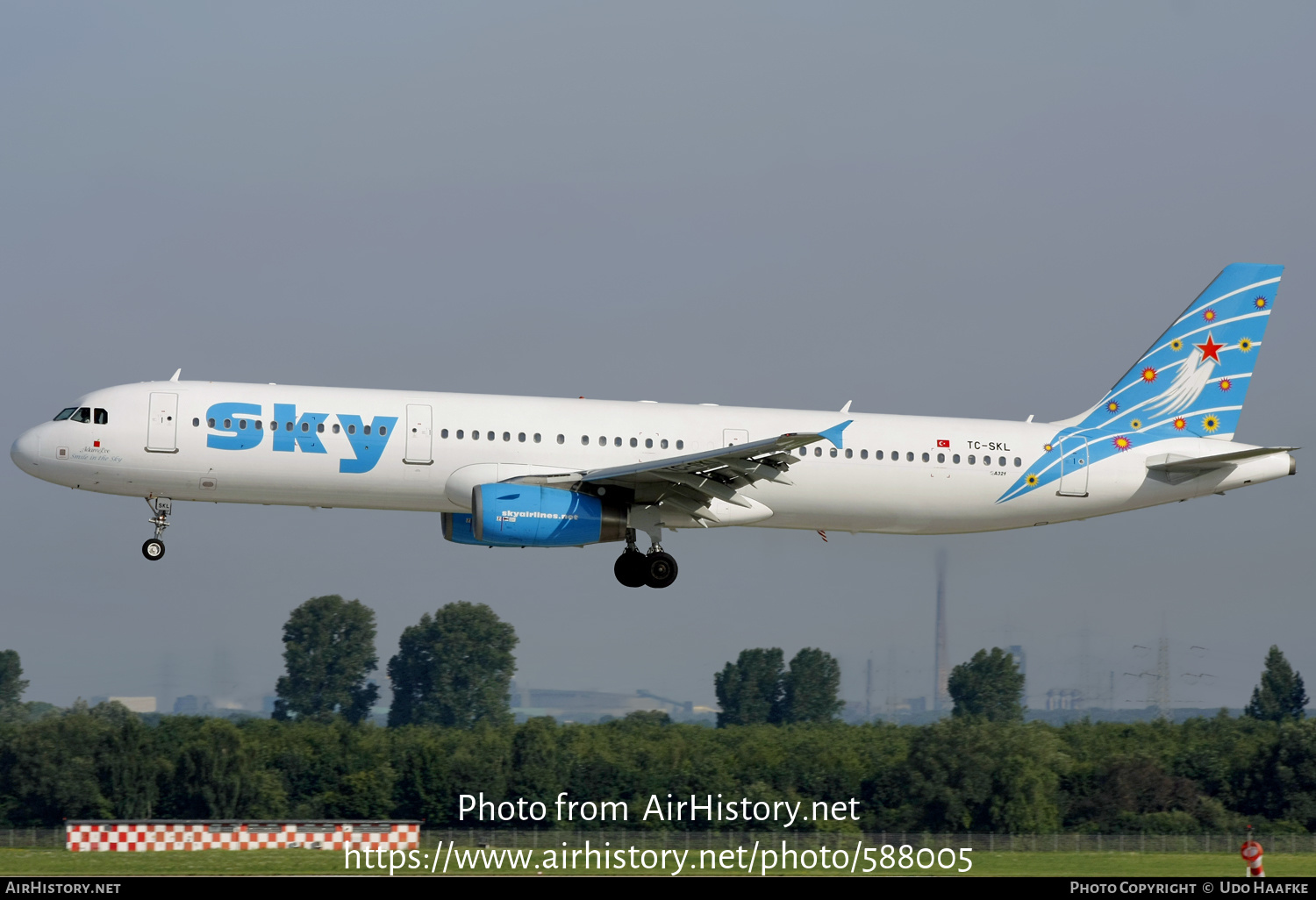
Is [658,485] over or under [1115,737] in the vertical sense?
over

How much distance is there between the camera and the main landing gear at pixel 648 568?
38.8m

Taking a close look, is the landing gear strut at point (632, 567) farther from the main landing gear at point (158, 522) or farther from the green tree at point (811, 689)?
the green tree at point (811, 689)

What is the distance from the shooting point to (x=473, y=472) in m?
36.7

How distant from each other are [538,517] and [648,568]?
4277mm

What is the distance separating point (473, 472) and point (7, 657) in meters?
125

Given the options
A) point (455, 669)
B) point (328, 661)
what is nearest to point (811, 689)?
point (455, 669)

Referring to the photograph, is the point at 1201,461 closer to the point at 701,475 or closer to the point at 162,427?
the point at 701,475

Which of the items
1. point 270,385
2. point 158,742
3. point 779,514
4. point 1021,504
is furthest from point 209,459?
point 158,742

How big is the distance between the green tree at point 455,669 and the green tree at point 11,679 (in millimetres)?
38888

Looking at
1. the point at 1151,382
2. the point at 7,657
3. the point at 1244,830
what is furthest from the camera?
the point at 7,657

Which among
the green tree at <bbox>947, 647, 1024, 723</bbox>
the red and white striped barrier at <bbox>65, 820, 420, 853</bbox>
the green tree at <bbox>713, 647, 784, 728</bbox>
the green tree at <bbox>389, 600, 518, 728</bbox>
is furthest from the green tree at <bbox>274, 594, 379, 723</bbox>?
the red and white striped barrier at <bbox>65, 820, 420, 853</bbox>

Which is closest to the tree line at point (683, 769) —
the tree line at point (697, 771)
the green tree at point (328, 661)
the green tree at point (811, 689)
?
the tree line at point (697, 771)
